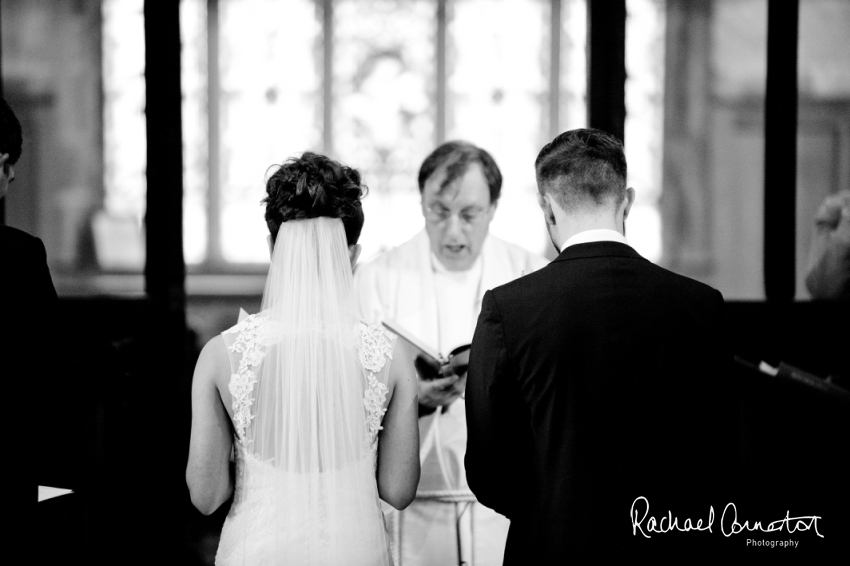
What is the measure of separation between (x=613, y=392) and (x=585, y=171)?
1.65 ft

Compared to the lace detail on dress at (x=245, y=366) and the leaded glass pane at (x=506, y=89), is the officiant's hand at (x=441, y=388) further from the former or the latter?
the leaded glass pane at (x=506, y=89)

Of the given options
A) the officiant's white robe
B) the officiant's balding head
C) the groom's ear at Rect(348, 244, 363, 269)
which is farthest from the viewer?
the officiant's balding head

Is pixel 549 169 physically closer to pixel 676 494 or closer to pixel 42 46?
pixel 676 494

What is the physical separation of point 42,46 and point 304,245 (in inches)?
184

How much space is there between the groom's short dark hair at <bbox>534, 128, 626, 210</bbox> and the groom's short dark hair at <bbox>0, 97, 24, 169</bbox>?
136 cm

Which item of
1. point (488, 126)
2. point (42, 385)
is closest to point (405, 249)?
point (42, 385)

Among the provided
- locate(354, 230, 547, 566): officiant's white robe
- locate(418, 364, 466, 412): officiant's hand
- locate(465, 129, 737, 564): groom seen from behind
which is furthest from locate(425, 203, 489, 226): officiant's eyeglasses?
locate(465, 129, 737, 564): groom seen from behind

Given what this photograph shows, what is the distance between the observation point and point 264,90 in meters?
6.26

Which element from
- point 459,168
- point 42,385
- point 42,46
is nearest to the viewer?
point 42,385

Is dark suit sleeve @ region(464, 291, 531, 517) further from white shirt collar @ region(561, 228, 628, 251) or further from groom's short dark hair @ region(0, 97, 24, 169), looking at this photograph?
groom's short dark hair @ region(0, 97, 24, 169)

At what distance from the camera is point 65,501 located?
2596 millimetres

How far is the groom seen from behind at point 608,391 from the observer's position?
1852 millimetres

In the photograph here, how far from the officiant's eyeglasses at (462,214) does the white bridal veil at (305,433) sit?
4.09 feet

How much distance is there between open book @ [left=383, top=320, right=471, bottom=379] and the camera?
2.58 meters
